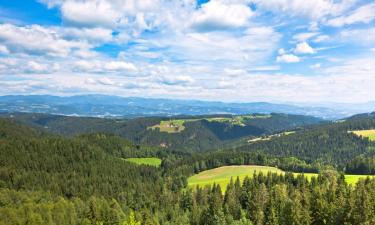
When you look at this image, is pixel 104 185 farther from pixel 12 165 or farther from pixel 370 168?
pixel 370 168

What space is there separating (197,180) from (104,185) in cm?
4913

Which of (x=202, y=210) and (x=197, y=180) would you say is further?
(x=197, y=180)

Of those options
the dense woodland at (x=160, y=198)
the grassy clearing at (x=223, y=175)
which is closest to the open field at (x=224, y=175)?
the grassy clearing at (x=223, y=175)

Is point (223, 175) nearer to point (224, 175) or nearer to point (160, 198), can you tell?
point (224, 175)

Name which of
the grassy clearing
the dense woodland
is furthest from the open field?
the dense woodland

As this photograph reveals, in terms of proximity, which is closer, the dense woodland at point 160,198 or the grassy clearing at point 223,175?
the dense woodland at point 160,198

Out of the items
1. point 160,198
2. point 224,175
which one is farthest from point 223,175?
point 160,198

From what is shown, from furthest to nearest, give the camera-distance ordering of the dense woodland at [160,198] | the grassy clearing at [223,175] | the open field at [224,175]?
the grassy clearing at [223,175]
the open field at [224,175]
the dense woodland at [160,198]

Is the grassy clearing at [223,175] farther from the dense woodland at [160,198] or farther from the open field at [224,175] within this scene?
the dense woodland at [160,198]

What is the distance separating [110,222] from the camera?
344ft

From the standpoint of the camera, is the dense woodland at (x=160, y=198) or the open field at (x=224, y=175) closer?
the dense woodland at (x=160, y=198)

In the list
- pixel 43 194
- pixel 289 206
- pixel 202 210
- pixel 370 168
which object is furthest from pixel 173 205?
pixel 370 168

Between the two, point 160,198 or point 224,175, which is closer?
point 160,198

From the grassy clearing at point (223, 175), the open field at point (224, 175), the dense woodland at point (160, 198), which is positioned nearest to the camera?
the dense woodland at point (160, 198)
